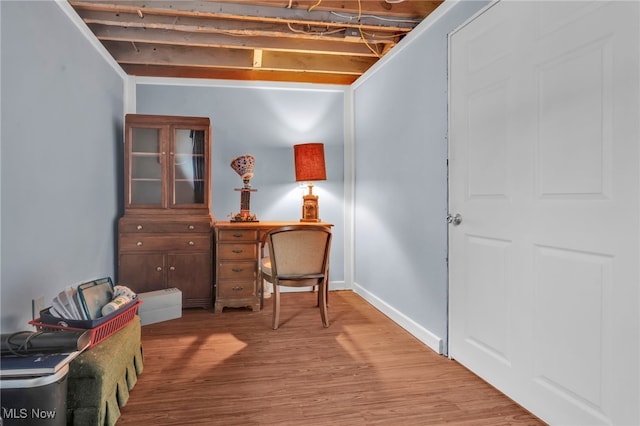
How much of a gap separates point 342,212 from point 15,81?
3123 millimetres

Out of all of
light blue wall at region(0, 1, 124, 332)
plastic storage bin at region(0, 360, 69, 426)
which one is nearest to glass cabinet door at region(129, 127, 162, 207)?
light blue wall at region(0, 1, 124, 332)

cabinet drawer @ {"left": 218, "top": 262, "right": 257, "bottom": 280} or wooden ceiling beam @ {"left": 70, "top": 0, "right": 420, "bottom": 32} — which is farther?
cabinet drawer @ {"left": 218, "top": 262, "right": 257, "bottom": 280}

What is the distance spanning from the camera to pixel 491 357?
2039 millimetres

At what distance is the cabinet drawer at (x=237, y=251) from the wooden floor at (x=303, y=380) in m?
0.60

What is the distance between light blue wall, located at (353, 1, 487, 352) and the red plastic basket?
75.4 inches

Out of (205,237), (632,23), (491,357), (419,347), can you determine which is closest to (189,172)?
(205,237)

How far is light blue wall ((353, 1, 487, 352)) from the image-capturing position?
2529mm

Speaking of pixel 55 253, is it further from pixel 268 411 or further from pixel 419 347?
pixel 419 347

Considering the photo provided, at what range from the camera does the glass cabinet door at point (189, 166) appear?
11.7 feet

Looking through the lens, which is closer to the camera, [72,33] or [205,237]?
[72,33]

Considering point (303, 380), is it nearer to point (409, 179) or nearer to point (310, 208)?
point (409, 179)

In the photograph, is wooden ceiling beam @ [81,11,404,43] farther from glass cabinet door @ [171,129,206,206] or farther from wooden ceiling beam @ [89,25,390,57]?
glass cabinet door @ [171,129,206,206]

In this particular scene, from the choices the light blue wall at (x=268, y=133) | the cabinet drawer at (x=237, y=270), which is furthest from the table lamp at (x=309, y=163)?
the cabinet drawer at (x=237, y=270)

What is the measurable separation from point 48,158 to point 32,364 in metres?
1.37
